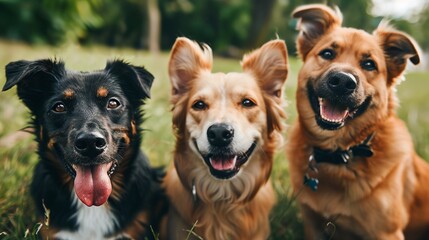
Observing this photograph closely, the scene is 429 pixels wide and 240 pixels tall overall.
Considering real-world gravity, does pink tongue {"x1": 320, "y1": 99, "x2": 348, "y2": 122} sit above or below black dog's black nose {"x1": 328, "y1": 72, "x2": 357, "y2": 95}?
below

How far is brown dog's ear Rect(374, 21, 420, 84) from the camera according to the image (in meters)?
3.55

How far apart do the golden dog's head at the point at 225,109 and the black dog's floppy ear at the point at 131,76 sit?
34 centimetres

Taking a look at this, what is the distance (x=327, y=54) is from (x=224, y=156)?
1.15m

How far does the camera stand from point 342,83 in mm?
3170

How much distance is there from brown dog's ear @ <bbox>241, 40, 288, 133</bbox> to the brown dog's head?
0.61ft

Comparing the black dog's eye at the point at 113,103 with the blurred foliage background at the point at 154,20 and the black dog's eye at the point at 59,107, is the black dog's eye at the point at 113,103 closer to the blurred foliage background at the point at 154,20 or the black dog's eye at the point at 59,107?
the black dog's eye at the point at 59,107

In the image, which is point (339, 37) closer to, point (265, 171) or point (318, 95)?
point (318, 95)

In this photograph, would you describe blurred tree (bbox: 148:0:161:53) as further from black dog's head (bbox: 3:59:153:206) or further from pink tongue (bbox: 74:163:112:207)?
pink tongue (bbox: 74:163:112:207)

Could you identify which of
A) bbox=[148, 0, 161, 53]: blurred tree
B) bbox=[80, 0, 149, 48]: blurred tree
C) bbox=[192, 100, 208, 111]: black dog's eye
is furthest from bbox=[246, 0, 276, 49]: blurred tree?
bbox=[192, 100, 208, 111]: black dog's eye

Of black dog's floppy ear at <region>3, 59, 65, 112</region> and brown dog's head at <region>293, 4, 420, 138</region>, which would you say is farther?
brown dog's head at <region>293, 4, 420, 138</region>


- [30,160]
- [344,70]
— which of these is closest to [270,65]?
[344,70]

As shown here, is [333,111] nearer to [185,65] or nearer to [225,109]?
[225,109]

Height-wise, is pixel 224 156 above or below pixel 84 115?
below

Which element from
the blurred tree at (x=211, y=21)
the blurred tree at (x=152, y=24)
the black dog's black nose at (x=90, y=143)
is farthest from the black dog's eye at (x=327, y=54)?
the blurred tree at (x=211, y=21)
